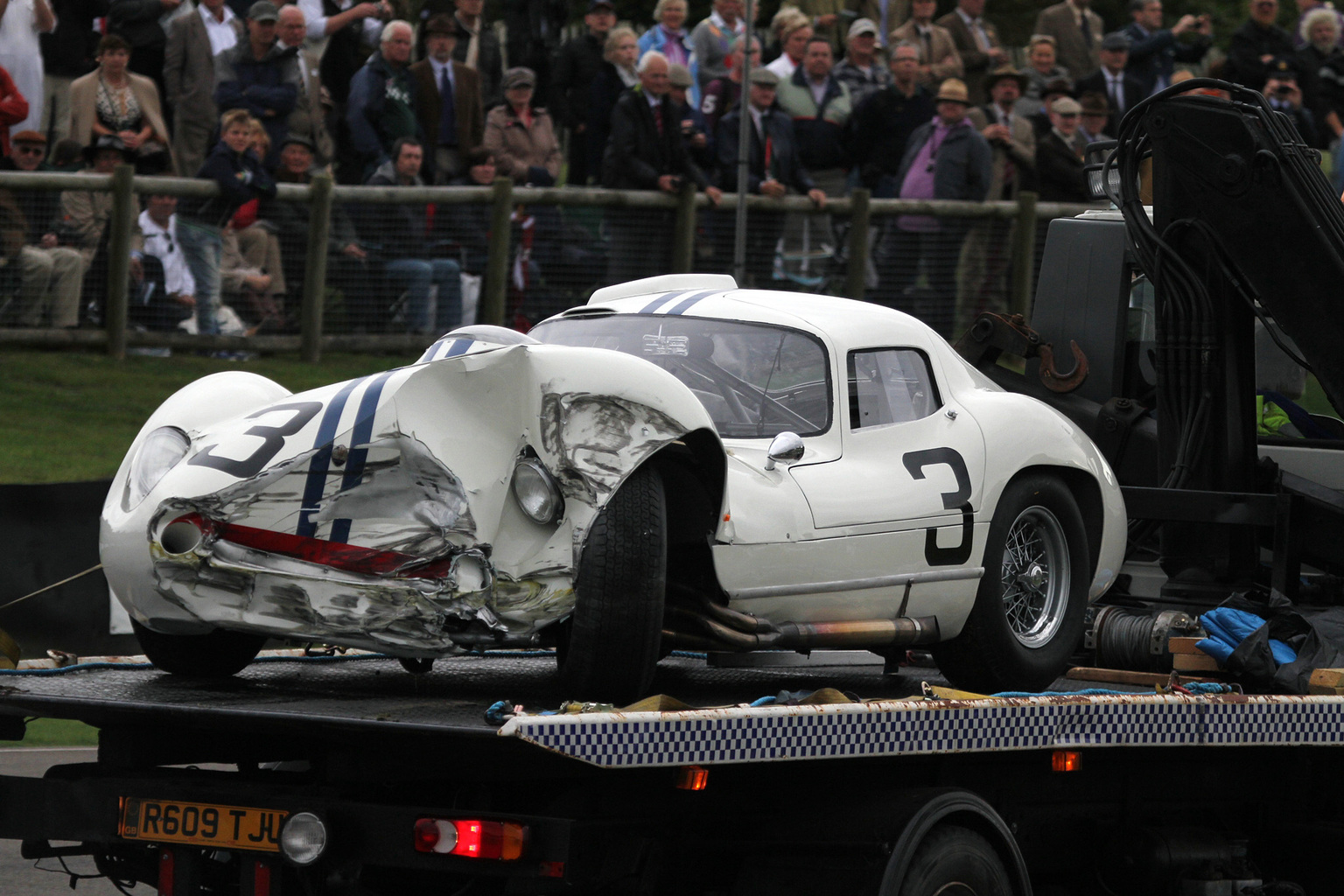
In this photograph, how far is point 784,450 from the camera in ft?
18.8

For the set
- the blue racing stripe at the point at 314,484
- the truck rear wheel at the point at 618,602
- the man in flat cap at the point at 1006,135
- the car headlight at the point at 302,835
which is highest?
the man in flat cap at the point at 1006,135

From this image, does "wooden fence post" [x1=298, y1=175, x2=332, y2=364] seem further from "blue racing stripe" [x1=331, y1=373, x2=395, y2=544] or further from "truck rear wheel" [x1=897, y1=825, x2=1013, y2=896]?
"truck rear wheel" [x1=897, y1=825, x2=1013, y2=896]

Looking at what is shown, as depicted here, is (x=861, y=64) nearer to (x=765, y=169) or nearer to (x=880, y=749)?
(x=765, y=169)

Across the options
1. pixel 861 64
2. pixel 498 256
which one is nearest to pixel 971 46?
pixel 861 64

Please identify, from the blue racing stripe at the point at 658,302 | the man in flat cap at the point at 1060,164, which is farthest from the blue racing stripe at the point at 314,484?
the man in flat cap at the point at 1060,164

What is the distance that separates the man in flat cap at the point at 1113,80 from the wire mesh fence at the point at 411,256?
1529mm

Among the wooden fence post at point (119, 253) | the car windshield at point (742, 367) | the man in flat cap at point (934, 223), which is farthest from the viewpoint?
the man in flat cap at point (934, 223)

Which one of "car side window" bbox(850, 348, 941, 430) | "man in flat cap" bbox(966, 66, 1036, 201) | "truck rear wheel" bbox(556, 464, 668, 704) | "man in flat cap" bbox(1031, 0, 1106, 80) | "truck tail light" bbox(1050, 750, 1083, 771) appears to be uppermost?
"man in flat cap" bbox(1031, 0, 1106, 80)

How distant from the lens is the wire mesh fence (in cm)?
1316

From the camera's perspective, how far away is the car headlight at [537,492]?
5156mm

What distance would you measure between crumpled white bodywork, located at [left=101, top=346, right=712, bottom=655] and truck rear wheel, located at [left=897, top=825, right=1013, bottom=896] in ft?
4.01

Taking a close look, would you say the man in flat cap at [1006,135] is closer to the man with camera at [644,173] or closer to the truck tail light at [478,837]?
the man with camera at [644,173]

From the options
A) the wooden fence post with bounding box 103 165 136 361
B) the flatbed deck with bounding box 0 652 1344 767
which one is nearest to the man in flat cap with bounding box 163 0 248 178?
the wooden fence post with bounding box 103 165 136 361

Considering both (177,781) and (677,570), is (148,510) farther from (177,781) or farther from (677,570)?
(677,570)
